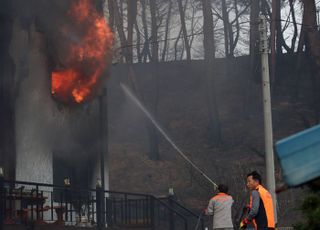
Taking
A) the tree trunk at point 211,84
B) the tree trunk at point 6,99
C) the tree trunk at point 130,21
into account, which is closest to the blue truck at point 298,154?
the tree trunk at point 6,99

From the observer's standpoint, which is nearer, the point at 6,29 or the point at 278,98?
the point at 6,29

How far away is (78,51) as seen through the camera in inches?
707

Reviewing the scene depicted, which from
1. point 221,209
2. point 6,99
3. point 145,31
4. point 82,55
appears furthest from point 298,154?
point 145,31

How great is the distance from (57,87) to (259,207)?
7.60 m

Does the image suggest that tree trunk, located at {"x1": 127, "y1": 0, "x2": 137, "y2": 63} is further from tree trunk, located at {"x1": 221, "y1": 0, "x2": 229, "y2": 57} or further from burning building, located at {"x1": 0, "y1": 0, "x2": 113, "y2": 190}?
burning building, located at {"x1": 0, "y1": 0, "x2": 113, "y2": 190}

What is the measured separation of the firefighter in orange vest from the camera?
11.3 metres

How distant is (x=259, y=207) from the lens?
11.4 m

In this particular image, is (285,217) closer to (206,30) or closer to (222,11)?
(206,30)

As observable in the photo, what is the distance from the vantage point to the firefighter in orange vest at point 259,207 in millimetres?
11289

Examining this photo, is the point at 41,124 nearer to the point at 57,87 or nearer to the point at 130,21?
the point at 57,87

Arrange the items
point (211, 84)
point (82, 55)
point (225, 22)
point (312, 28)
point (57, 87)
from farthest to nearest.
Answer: point (225, 22) → point (211, 84) → point (312, 28) → point (82, 55) → point (57, 87)

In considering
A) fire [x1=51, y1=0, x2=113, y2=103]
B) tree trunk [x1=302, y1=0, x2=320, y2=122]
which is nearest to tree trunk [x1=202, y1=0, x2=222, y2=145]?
tree trunk [x1=302, y1=0, x2=320, y2=122]

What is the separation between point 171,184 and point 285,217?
945cm

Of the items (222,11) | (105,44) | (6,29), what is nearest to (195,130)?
(222,11)
